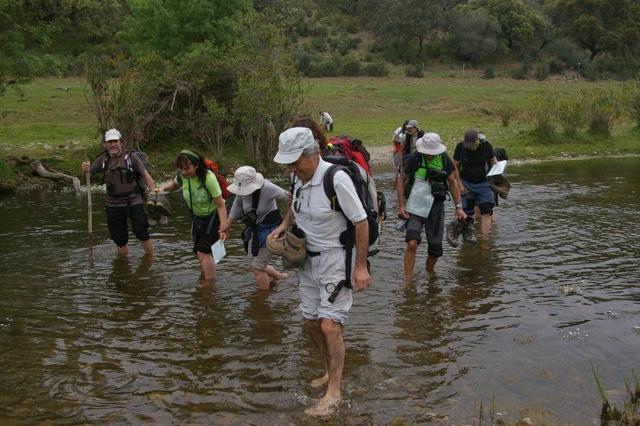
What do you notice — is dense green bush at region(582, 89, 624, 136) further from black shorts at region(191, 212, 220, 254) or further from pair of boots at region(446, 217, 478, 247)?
black shorts at region(191, 212, 220, 254)

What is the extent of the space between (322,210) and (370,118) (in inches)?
1117

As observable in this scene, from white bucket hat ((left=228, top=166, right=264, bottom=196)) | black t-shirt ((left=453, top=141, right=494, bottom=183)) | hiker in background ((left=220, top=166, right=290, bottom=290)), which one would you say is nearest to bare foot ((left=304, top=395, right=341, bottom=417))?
hiker in background ((left=220, top=166, right=290, bottom=290))

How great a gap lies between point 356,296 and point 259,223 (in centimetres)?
152

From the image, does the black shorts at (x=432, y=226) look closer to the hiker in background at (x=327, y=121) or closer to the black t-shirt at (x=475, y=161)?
the black t-shirt at (x=475, y=161)

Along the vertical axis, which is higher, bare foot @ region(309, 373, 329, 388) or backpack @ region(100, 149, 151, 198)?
backpack @ region(100, 149, 151, 198)

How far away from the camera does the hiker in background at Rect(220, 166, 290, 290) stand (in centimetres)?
804

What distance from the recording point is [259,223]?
8.35 meters

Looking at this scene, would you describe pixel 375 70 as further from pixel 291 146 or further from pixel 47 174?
pixel 291 146

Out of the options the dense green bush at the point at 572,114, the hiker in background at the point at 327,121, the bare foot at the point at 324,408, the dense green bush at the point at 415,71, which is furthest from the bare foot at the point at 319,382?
the dense green bush at the point at 415,71

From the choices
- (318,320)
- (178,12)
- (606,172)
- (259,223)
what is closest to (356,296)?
(259,223)

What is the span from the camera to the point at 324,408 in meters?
5.58

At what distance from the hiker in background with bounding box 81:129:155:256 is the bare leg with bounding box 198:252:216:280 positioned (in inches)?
55.5

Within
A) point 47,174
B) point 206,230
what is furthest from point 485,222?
point 47,174

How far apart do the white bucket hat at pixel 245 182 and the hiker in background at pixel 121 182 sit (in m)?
2.22
